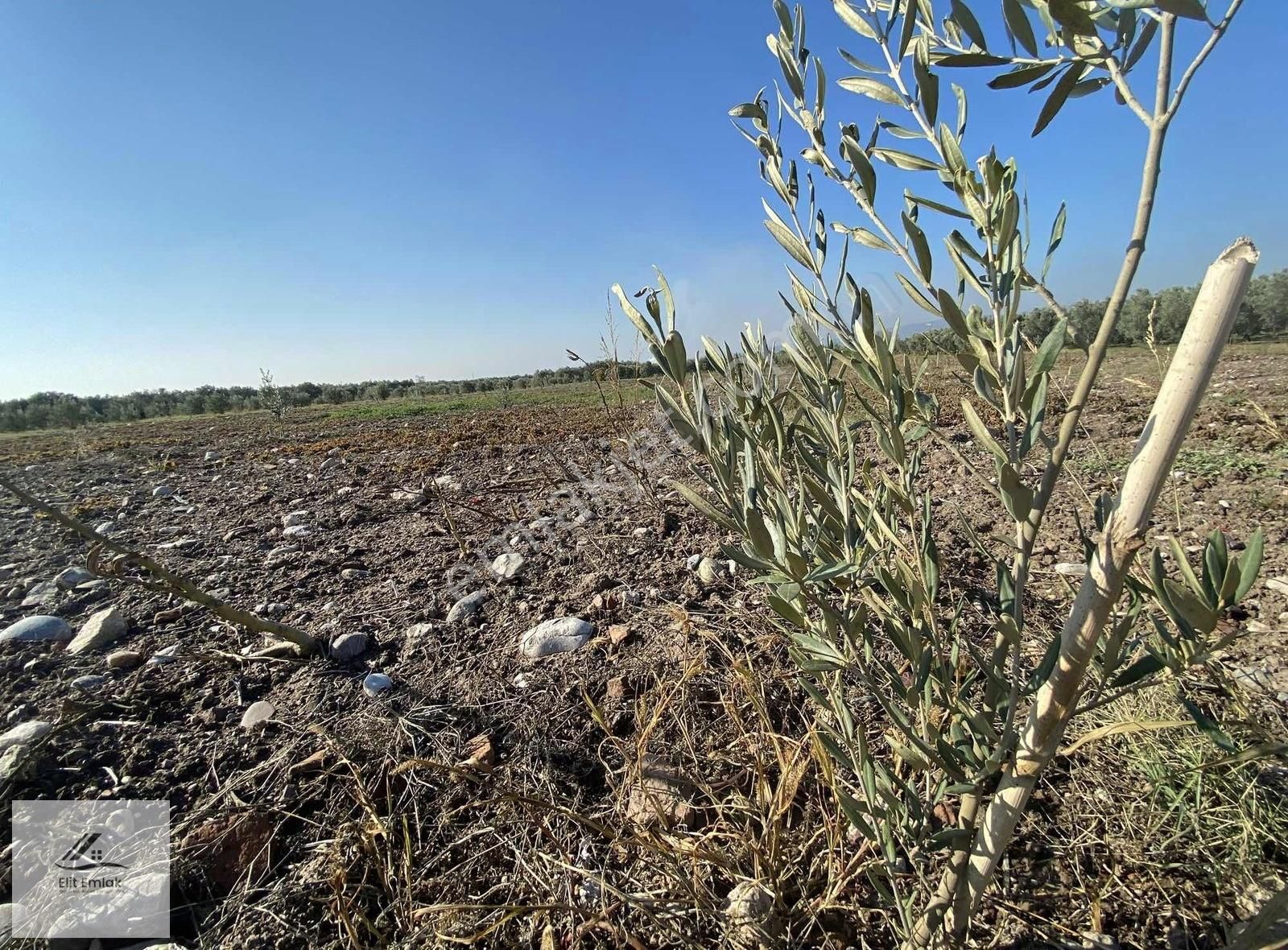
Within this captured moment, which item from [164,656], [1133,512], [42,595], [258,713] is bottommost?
[258,713]

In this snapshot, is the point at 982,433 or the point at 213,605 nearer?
the point at 982,433

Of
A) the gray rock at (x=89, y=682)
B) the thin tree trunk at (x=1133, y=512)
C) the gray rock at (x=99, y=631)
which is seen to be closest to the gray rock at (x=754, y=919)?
the thin tree trunk at (x=1133, y=512)

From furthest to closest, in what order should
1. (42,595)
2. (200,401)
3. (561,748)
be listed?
(200,401) < (42,595) < (561,748)

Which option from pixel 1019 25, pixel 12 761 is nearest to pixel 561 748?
pixel 12 761

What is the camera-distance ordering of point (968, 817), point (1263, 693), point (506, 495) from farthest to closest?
point (506, 495), point (1263, 693), point (968, 817)

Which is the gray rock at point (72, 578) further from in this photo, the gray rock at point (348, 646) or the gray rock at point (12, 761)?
the gray rock at point (348, 646)

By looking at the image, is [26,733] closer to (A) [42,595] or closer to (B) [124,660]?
(B) [124,660]

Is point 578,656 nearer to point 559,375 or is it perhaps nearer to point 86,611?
point 86,611

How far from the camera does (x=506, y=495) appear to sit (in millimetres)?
4340

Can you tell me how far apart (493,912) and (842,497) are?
1.23 m

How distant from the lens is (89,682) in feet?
6.81

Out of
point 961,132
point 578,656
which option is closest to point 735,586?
point 578,656
